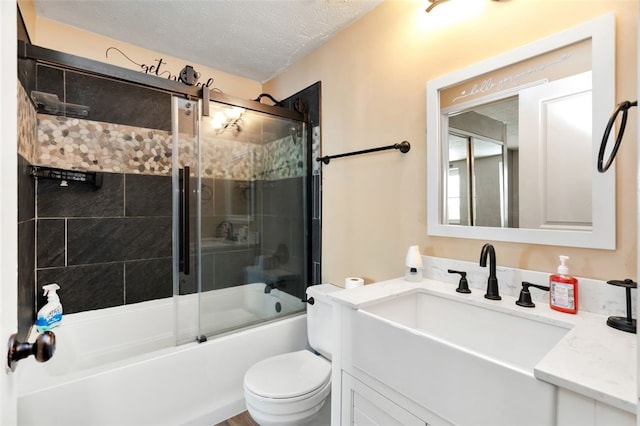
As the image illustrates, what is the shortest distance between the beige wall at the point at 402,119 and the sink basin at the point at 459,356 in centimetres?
26

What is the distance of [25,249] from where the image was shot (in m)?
1.56

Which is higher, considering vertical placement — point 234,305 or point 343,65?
point 343,65

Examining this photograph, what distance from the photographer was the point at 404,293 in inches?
51.1

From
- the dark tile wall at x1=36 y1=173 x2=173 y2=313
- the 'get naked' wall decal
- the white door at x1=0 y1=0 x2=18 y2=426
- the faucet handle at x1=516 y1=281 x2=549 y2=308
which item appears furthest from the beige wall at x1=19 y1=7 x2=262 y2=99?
the faucet handle at x1=516 y1=281 x2=549 y2=308

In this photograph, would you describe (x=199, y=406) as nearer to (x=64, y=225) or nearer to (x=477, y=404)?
(x=64, y=225)

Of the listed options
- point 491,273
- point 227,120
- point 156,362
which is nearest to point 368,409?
point 491,273

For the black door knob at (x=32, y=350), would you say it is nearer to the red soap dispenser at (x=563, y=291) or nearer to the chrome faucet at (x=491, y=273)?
the chrome faucet at (x=491, y=273)

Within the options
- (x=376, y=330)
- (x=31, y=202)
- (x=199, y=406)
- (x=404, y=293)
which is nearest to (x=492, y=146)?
(x=404, y=293)

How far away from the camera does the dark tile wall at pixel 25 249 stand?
4.73 feet

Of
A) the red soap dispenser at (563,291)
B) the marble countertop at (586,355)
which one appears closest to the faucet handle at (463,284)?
the marble countertop at (586,355)

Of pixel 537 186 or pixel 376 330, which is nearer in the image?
pixel 376 330

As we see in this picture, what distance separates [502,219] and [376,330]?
2.37ft

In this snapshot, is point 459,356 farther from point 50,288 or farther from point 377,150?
point 50,288

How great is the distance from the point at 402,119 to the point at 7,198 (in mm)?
1577
